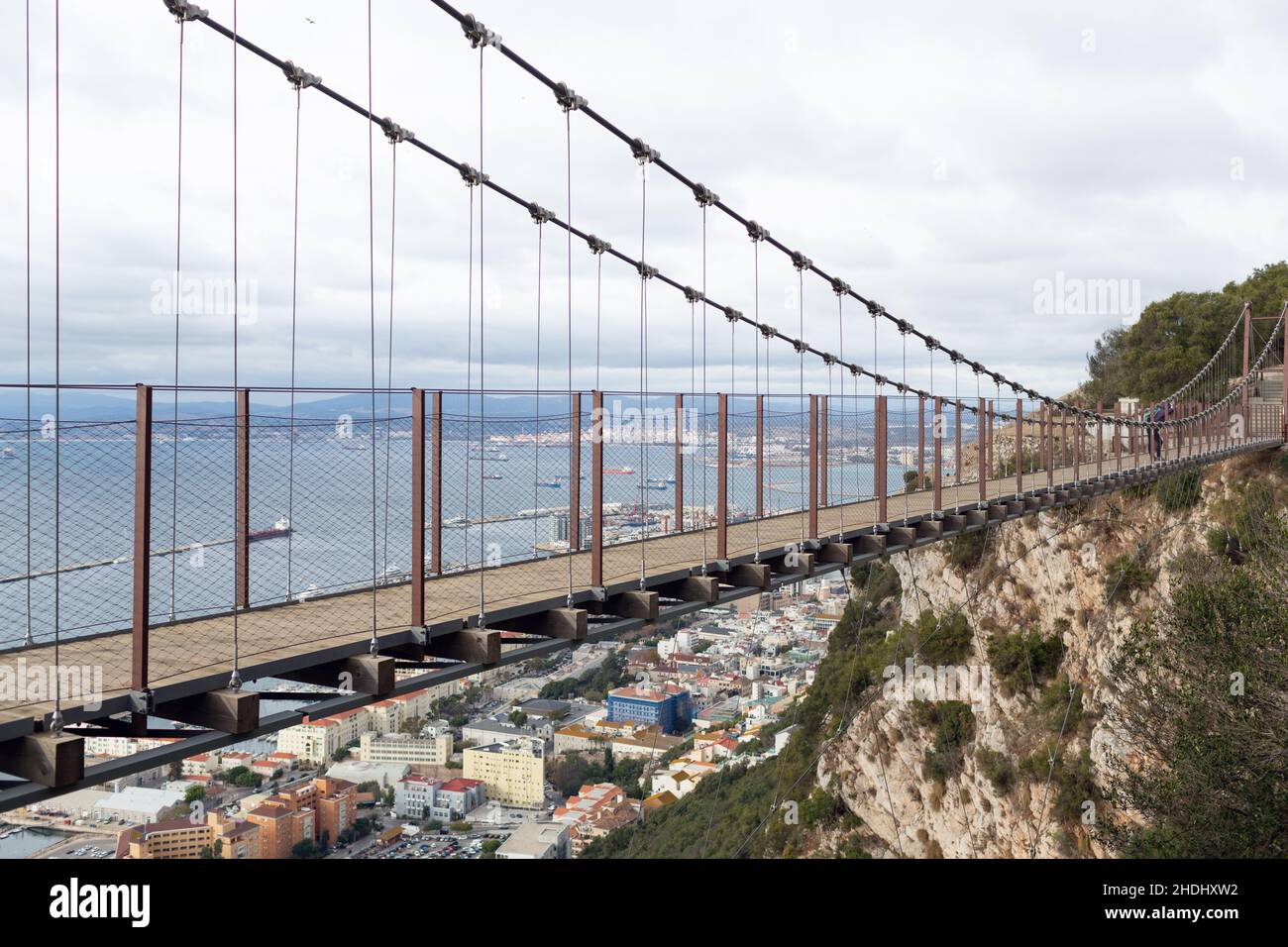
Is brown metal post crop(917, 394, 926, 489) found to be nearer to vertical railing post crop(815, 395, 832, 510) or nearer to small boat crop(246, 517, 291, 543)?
vertical railing post crop(815, 395, 832, 510)

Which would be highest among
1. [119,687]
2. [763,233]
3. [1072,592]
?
[763,233]

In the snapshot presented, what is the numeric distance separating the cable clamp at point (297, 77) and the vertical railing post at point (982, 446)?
841cm

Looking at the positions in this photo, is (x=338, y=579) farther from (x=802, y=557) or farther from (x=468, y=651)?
(x=802, y=557)

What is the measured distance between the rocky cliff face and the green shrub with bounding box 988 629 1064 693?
0.14m

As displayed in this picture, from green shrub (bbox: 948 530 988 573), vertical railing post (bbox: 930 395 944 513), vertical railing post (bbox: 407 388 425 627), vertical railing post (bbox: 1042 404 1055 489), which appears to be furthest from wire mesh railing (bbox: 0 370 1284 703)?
green shrub (bbox: 948 530 988 573)

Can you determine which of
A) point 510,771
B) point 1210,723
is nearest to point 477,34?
point 1210,723

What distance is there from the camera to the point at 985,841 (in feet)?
59.4

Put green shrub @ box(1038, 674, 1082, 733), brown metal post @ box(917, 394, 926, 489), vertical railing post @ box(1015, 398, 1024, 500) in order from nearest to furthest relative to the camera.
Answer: brown metal post @ box(917, 394, 926, 489) < vertical railing post @ box(1015, 398, 1024, 500) < green shrub @ box(1038, 674, 1082, 733)

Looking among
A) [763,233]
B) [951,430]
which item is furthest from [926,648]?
[763,233]

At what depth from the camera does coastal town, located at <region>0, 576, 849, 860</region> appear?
Answer: 33.9 feet

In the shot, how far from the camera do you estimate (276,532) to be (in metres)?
5.54

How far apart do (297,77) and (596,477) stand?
2.99m

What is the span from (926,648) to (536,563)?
1653 centimetres

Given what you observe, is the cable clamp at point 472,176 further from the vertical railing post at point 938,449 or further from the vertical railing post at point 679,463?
the vertical railing post at point 938,449
